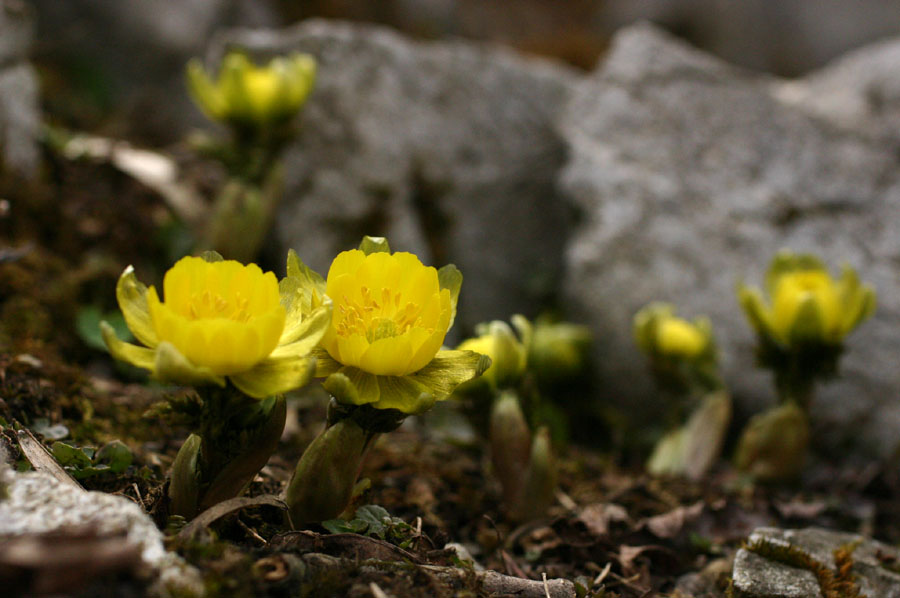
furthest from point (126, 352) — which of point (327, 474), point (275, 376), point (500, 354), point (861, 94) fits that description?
point (861, 94)

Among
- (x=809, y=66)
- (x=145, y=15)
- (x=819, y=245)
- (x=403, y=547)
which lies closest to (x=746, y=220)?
(x=819, y=245)

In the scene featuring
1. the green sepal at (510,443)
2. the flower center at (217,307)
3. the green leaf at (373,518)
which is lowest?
the green sepal at (510,443)

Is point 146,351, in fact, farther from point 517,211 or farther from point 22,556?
point 517,211

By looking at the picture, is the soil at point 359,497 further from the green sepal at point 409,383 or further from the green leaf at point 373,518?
the green sepal at point 409,383

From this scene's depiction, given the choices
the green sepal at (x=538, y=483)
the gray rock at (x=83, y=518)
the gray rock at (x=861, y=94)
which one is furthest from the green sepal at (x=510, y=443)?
the gray rock at (x=861, y=94)

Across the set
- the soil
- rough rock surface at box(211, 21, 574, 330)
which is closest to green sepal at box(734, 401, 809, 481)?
the soil

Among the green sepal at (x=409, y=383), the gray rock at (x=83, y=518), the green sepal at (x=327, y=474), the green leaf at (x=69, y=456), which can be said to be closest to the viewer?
the gray rock at (x=83, y=518)

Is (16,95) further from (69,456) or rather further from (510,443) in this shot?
(510,443)
